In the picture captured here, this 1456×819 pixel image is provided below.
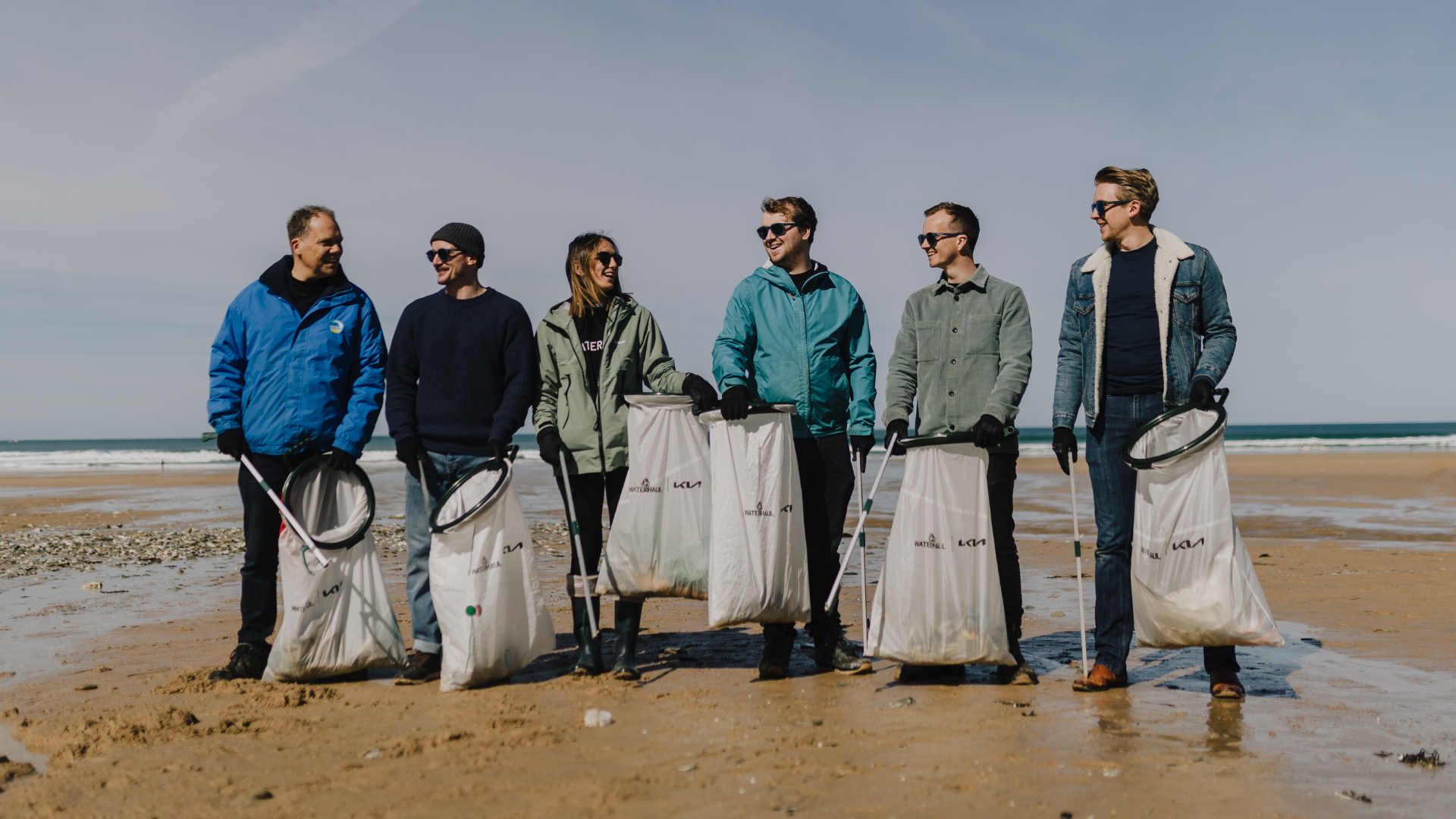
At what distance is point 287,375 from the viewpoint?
4.21m

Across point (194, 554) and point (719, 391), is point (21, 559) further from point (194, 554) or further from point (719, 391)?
point (719, 391)

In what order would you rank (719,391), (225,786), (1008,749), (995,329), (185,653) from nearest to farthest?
(225,786)
(1008,749)
(995,329)
(719,391)
(185,653)

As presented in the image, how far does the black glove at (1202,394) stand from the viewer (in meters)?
3.62

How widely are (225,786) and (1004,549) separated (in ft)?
9.79

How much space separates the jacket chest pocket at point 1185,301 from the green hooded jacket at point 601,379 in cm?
206

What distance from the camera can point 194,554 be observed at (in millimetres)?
8734

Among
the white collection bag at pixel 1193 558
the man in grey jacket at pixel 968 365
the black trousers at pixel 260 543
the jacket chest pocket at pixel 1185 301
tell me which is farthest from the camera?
the black trousers at pixel 260 543

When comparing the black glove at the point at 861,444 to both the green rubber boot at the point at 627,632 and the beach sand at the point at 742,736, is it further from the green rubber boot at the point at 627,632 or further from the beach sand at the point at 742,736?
the green rubber boot at the point at 627,632

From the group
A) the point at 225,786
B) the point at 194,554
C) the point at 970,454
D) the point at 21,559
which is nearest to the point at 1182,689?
the point at 970,454

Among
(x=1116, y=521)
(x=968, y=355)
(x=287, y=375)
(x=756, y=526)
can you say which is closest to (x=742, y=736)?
(x=756, y=526)

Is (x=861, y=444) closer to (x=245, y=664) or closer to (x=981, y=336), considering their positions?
(x=981, y=336)

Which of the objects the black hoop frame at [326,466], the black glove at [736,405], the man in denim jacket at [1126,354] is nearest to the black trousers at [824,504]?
the black glove at [736,405]

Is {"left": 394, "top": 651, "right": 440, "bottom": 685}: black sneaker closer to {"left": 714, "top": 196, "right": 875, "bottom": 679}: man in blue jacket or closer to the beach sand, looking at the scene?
the beach sand

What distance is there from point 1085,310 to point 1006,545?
1046 mm
